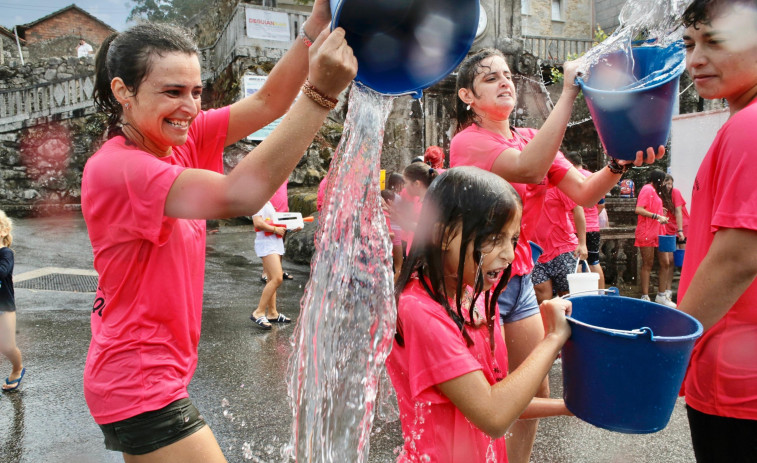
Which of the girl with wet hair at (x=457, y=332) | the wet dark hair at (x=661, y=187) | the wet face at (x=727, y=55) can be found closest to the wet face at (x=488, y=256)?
the girl with wet hair at (x=457, y=332)

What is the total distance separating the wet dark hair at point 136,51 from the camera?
1.71 metres

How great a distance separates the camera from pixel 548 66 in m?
23.4

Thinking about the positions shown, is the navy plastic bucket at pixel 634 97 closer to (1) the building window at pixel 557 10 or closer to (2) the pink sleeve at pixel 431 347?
(2) the pink sleeve at pixel 431 347

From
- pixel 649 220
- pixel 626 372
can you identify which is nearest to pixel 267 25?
pixel 649 220

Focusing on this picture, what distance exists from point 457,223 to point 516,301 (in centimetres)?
110

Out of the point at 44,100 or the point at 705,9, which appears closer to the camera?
the point at 705,9

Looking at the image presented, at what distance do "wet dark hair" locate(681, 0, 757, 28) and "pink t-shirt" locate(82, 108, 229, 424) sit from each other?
160cm

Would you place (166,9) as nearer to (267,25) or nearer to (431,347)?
(267,25)

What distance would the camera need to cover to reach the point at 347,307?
211 cm

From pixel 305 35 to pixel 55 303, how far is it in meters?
6.50

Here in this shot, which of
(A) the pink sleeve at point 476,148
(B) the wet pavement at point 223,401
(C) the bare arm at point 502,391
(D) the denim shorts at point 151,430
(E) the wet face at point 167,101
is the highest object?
(E) the wet face at point 167,101

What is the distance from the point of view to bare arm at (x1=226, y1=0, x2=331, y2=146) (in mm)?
2098

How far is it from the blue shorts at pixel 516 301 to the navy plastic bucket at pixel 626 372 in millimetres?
911

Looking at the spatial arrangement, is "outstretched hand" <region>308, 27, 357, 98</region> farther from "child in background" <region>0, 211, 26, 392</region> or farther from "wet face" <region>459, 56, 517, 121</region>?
"child in background" <region>0, 211, 26, 392</region>
